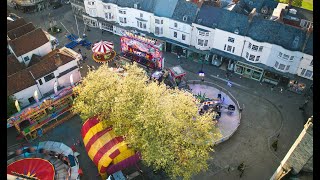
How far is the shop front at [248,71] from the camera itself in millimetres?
67125

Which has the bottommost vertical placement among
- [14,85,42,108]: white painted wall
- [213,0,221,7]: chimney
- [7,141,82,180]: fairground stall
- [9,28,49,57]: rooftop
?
[7,141,82,180]: fairground stall

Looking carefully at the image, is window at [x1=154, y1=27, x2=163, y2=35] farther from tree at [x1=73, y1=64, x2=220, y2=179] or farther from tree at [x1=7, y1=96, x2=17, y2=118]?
tree at [x1=7, y1=96, x2=17, y2=118]

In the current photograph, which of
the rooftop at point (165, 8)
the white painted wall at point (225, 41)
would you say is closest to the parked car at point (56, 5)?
the rooftop at point (165, 8)

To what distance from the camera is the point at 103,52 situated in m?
69.0

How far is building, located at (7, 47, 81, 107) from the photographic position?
5528 centimetres

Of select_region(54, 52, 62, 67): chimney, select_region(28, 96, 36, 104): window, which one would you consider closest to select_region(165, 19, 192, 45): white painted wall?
select_region(54, 52, 62, 67): chimney

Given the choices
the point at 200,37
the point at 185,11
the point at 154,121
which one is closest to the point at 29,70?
the point at 154,121

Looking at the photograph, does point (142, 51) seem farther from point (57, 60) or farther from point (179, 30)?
point (57, 60)

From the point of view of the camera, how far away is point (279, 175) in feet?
133

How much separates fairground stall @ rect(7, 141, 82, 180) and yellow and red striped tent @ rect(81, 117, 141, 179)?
4053mm

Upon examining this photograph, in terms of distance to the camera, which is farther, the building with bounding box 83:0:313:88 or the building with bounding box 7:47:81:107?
the building with bounding box 83:0:313:88

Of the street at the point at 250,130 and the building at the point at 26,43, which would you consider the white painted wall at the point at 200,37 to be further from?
the building at the point at 26,43
